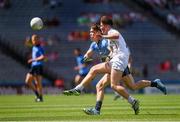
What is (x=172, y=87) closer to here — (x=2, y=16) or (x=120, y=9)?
(x=120, y=9)

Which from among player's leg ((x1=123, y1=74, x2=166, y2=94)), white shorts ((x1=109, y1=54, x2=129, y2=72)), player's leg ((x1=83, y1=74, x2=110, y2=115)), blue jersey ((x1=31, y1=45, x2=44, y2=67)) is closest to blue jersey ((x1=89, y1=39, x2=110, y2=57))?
player's leg ((x1=83, y1=74, x2=110, y2=115))

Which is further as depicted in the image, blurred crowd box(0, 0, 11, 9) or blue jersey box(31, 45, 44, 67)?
blurred crowd box(0, 0, 11, 9)

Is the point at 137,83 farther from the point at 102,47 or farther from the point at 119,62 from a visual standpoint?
the point at 119,62

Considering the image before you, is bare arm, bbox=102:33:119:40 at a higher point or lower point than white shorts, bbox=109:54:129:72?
higher

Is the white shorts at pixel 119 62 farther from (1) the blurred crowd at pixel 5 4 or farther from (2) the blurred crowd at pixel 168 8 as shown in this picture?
(1) the blurred crowd at pixel 5 4

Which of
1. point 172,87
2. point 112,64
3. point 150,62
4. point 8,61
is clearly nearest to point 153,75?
point 150,62

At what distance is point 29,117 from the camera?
1805cm

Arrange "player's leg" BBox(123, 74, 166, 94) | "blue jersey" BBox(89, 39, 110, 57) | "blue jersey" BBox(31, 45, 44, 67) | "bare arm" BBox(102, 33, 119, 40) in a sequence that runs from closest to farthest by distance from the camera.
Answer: "bare arm" BBox(102, 33, 119, 40) → "player's leg" BBox(123, 74, 166, 94) → "blue jersey" BBox(89, 39, 110, 57) → "blue jersey" BBox(31, 45, 44, 67)

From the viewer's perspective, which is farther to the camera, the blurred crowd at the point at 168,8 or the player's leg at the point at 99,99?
the blurred crowd at the point at 168,8

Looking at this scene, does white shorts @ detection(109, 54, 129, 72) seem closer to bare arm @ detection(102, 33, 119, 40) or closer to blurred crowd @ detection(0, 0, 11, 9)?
bare arm @ detection(102, 33, 119, 40)

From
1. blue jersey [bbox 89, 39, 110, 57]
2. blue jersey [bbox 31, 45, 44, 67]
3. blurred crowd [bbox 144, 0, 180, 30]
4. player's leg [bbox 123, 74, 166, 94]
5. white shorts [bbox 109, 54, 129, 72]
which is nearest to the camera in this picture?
white shorts [bbox 109, 54, 129, 72]

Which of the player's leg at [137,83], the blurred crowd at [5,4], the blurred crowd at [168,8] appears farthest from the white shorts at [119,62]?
the blurred crowd at [5,4]

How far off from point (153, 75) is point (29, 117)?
99.8ft

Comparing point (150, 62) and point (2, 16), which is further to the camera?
point (2, 16)
